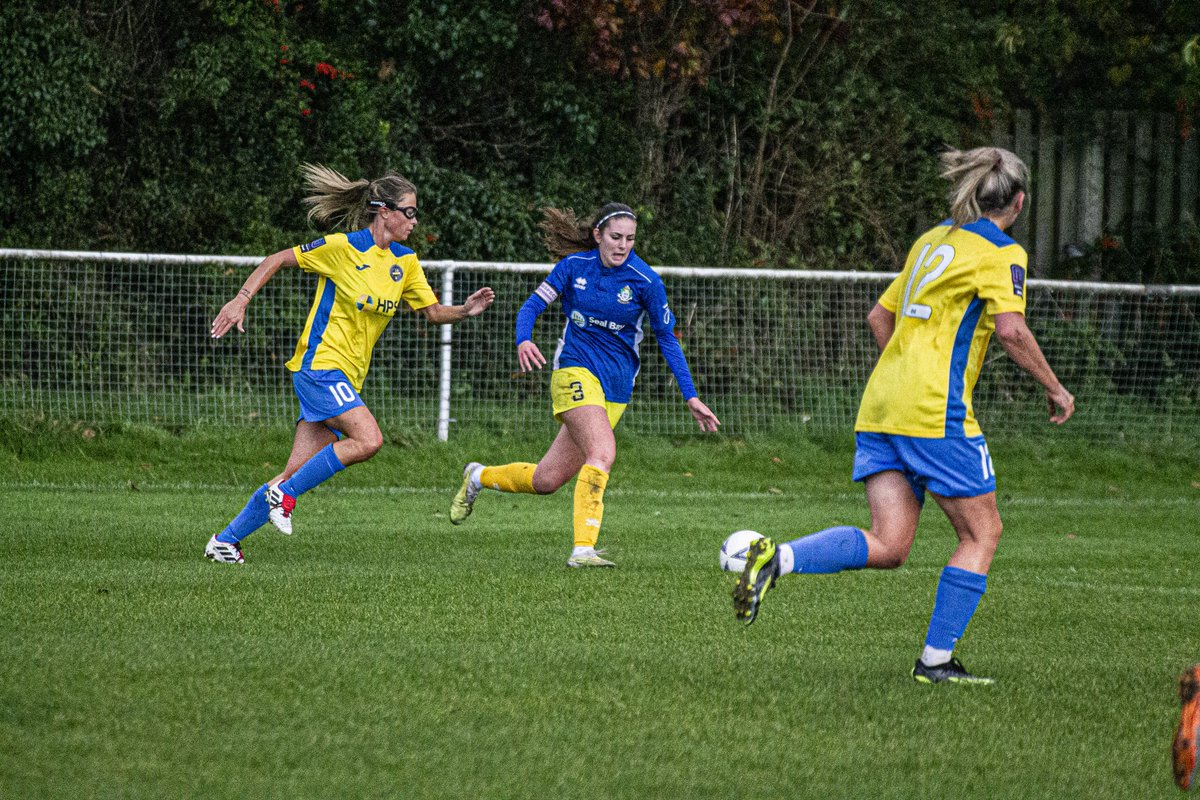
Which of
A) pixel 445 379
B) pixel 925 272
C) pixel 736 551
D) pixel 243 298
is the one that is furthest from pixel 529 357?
pixel 445 379

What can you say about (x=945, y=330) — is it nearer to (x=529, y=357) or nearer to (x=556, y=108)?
(x=529, y=357)

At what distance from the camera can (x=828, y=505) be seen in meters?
11.9

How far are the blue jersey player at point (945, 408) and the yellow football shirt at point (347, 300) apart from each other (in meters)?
3.82

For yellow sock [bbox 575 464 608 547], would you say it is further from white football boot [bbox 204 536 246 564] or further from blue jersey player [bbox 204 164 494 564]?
white football boot [bbox 204 536 246 564]

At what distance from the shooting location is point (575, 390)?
334 inches

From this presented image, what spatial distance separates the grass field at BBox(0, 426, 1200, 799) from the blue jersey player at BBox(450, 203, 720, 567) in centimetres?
54

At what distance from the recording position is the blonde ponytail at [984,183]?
5.25 metres

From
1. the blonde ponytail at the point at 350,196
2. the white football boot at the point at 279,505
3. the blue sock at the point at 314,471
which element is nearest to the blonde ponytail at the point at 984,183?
the blonde ponytail at the point at 350,196

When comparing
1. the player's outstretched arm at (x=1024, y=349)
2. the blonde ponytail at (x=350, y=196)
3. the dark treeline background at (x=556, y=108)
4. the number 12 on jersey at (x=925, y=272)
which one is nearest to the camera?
the player's outstretched arm at (x=1024, y=349)

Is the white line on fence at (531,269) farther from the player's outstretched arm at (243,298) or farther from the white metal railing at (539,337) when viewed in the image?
the player's outstretched arm at (243,298)

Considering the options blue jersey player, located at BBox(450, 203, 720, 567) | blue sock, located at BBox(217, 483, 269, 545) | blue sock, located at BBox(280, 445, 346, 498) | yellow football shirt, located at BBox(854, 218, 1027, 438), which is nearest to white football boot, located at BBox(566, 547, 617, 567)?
blue jersey player, located at BBox(450, 203, 720, 567)

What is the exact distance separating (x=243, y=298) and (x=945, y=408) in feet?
13.7

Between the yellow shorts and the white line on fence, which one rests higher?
the white line on fence

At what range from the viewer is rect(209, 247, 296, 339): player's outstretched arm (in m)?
7.88
